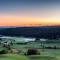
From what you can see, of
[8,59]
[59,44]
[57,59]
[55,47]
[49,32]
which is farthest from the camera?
[49,32]

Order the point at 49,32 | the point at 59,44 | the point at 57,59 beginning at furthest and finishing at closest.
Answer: the point at 49,32
the point at 59,44
the point at 57,59

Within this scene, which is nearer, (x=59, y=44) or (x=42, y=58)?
(x=42, y=58)

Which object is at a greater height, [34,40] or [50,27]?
[50,27]

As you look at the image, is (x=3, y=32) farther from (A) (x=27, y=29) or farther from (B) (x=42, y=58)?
(B) (x=42, y=58)

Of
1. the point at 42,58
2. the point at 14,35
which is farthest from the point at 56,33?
the point at 42,58

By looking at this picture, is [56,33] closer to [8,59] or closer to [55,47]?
[55,47]

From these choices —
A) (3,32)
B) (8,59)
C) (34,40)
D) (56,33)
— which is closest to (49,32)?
(56,33)
